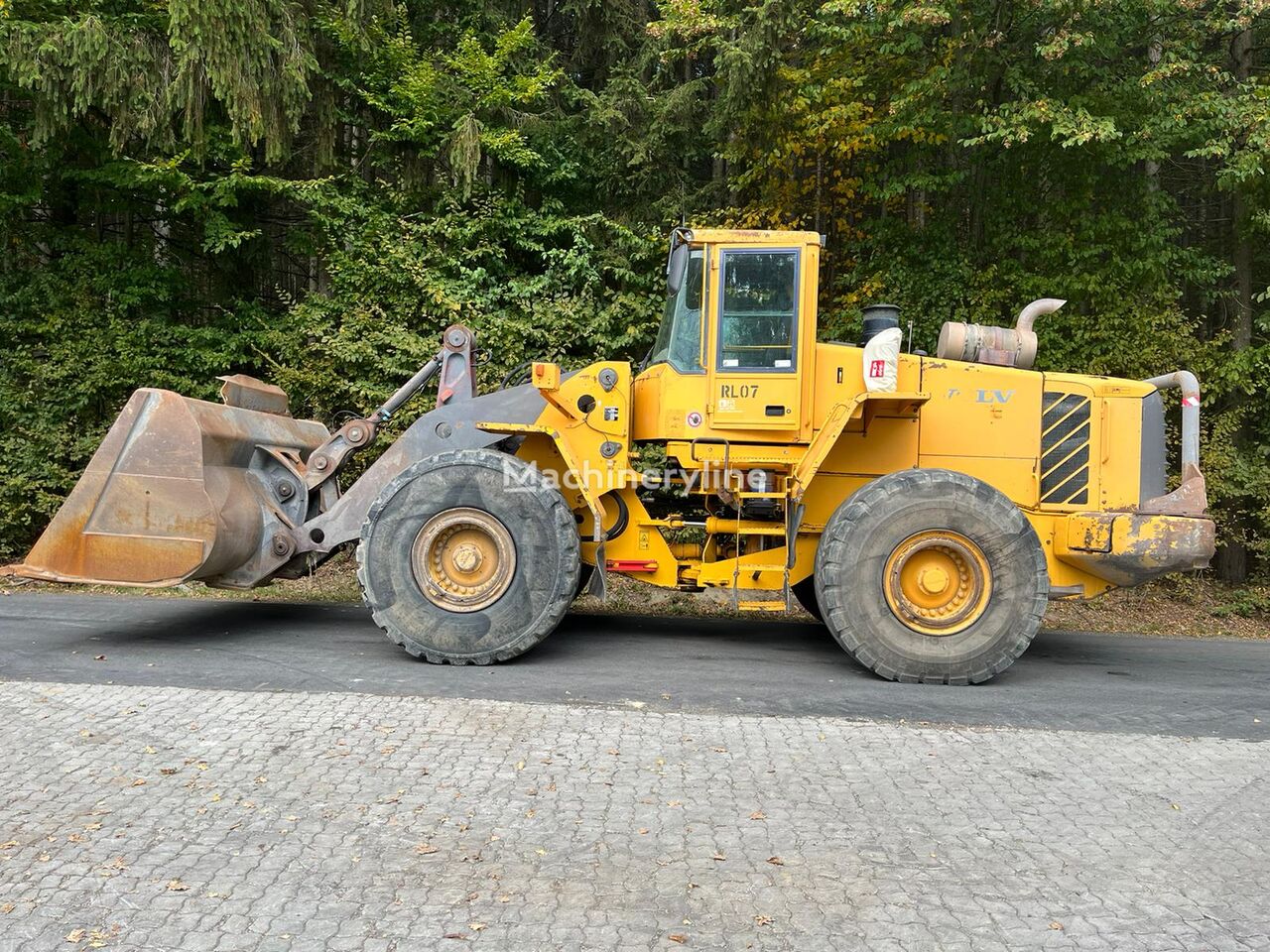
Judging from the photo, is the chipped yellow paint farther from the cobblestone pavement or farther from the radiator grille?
the cobblestone pavement

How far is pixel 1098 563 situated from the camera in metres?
6.54

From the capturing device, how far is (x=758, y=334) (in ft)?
21.5

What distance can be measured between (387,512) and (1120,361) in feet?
29.9

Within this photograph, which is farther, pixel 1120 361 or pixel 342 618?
pixel 1120 361

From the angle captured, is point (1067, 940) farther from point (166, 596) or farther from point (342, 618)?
point (166, 596)

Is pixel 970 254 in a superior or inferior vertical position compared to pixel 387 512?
superior

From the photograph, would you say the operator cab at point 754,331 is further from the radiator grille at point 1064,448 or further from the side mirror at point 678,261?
the radiator grille at point 1064,448

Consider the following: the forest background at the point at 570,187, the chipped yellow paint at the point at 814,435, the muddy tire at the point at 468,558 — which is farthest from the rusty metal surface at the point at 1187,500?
the forest background at the point at 570,187

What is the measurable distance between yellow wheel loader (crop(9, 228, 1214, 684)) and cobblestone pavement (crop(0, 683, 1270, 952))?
54.4 inches


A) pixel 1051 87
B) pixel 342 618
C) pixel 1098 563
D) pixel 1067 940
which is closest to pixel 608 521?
pixel 342 618

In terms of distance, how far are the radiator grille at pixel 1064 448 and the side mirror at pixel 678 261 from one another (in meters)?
2.96

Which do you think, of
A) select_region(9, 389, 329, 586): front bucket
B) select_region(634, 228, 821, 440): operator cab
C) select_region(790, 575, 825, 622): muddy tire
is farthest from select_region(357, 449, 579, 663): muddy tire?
select_region(790, 575, 825, 622): muddy tire

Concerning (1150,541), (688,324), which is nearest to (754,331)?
(688,324)

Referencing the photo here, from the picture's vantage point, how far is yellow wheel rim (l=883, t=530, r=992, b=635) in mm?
6223
